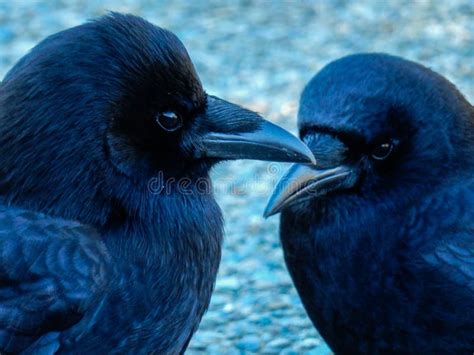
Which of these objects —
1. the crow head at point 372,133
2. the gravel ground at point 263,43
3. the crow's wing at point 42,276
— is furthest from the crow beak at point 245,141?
the gravel ground at point 263,43

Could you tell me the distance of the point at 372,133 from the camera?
4555 millimetres

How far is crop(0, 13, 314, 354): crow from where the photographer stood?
400 centimetres

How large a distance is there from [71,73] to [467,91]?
4.30 metres

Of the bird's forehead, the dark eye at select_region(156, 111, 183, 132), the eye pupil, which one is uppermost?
the bird's forehead

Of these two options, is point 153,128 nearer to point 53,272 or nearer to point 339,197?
point 53,272

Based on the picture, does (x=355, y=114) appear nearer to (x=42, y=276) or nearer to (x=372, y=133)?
(x=372, y=133)

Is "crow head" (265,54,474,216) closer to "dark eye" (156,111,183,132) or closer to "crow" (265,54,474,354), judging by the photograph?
"crow" (265,54,474,354)

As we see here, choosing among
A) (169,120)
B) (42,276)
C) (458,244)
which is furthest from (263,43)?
(42,276)

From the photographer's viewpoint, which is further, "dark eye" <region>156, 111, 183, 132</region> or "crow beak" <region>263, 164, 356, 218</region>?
"crow beak" <region>263, 164, 356, 218</region>

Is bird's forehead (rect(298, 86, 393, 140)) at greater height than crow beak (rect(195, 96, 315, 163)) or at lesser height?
greater

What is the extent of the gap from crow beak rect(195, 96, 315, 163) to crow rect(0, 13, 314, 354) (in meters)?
0.13

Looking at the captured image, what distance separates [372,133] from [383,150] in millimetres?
101

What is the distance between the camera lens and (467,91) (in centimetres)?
770

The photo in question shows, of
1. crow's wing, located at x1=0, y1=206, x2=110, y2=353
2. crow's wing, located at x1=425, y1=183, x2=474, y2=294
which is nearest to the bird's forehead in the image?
crow's wing, located at x1=425, y1=183, x2=474, y2=294
